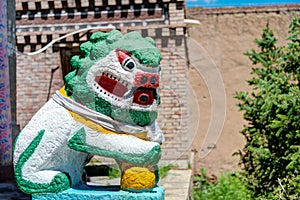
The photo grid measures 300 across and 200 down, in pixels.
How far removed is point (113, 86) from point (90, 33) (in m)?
4.61

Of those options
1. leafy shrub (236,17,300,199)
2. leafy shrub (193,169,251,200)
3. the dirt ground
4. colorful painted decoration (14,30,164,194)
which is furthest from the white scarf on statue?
the dirt ground

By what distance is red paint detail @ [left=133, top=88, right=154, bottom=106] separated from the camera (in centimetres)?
402

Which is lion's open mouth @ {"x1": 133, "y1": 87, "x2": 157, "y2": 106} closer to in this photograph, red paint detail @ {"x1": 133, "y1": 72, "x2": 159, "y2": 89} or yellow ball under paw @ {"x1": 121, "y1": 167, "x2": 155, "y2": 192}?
red paint detail @ {"x1": 133, "y1": 72, "x2": 159, "y2": 89}

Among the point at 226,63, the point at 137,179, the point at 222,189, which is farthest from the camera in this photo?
the point at 226,63

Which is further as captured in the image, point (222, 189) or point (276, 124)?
point (222, 189)

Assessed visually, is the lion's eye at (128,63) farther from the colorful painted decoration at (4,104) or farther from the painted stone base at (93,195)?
the colorful painted decoration at (4,104)

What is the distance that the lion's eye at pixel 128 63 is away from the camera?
3971 millimetres

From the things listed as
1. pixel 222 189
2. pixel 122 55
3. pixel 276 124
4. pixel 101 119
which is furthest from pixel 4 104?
pixel 222 189

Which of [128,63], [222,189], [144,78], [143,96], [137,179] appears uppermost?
[128,63]

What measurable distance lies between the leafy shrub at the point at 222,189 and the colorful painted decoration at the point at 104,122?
11.0ft

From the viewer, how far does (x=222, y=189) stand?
812cm

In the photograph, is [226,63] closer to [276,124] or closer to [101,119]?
[276,124]

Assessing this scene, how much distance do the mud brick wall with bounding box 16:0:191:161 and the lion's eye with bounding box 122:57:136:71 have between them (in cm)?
428

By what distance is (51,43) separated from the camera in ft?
26.5
